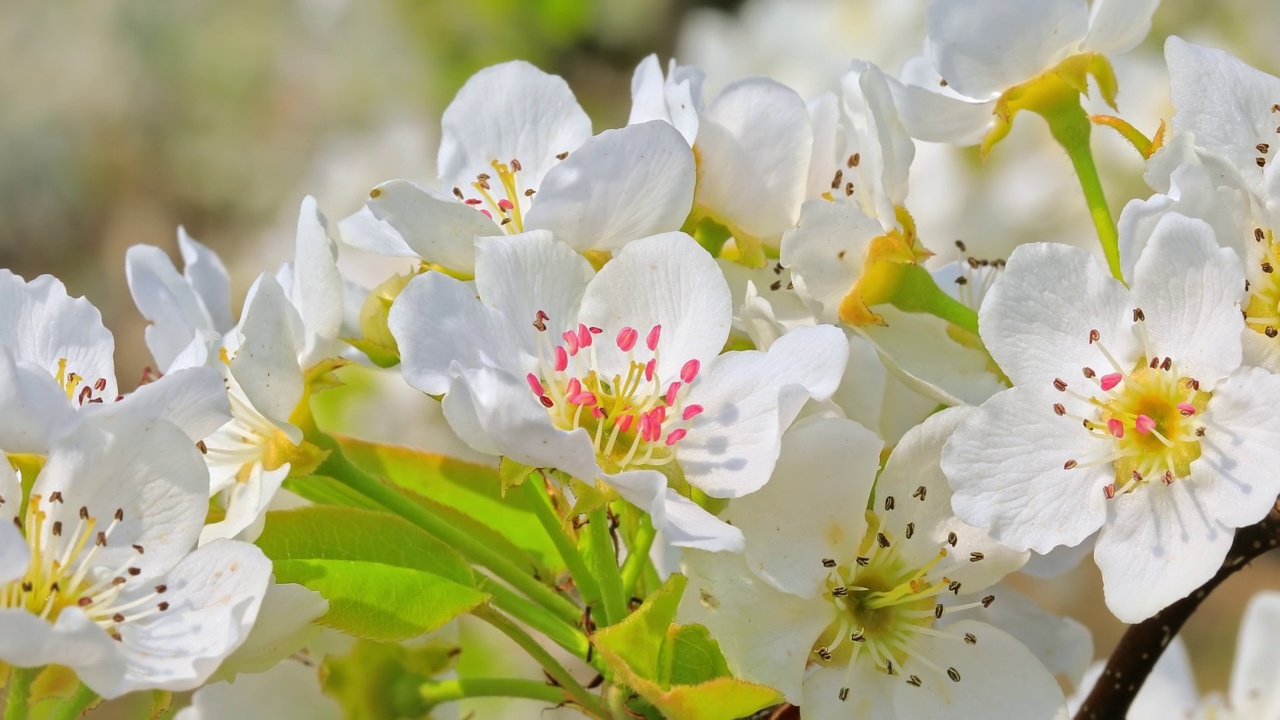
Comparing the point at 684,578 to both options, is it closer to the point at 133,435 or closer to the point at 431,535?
the point at 431,535

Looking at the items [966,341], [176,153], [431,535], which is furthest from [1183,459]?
[176,153]

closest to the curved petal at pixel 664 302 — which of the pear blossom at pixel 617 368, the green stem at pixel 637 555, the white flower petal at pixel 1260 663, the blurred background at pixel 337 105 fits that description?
the pear blossom at pixel 617 368

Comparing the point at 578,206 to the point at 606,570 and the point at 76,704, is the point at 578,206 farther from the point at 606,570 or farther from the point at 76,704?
the point at 76,704

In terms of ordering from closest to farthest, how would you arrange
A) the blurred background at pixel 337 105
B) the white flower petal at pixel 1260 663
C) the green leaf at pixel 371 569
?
the green leaf at pixel 371 569 → the white flower petal at pixel 1260 663 → the blurred background at pixel 337 105

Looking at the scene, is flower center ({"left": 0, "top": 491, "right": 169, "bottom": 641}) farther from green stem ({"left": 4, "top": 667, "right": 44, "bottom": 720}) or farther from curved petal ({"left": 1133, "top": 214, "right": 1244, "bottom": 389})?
curved petal ({"left": 1133, "top": 214, "right": 1244, "bottom": 389})

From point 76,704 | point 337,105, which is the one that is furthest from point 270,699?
point 337,105

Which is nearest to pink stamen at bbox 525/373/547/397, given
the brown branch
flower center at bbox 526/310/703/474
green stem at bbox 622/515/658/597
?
flower center at bbox 526/310/703/474

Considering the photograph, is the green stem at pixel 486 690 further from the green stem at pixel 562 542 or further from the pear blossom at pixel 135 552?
the pear blossom at pixel 135 552
